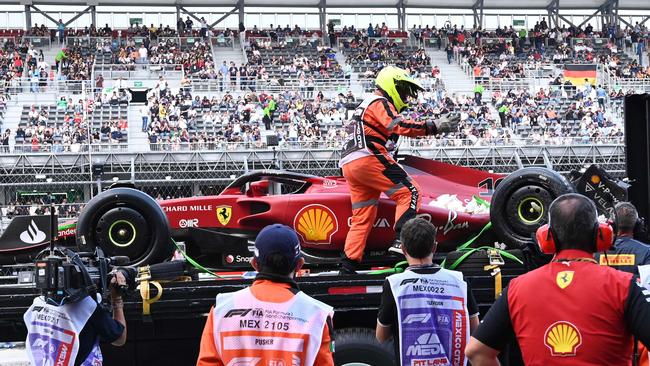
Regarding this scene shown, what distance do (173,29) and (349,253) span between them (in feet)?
117

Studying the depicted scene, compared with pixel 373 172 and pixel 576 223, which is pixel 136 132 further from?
pixel 576 223

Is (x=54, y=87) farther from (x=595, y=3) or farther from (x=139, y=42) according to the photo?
(x=595, y=3)

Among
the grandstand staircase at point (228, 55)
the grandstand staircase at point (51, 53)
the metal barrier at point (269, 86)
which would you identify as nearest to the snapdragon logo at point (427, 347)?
the metal barrier at point (269, 86)

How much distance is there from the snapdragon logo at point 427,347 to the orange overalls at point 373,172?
2.65m

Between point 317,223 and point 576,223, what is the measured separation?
15.8ft

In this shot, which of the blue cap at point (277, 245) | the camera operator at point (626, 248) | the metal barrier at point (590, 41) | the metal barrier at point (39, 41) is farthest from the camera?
the metal barrier at point (590, 41)

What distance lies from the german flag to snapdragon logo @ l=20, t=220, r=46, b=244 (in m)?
30.9

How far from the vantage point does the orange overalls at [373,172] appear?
7910 millimetres

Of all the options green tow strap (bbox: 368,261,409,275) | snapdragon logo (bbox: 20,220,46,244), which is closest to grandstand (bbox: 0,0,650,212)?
snapdragon logo (bbox: 20,220,46,244)

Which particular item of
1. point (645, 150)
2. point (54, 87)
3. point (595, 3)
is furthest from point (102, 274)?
point (595, 3)

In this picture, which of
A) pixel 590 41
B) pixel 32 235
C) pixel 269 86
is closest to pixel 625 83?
pixel 590 41

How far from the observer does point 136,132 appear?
30172mm

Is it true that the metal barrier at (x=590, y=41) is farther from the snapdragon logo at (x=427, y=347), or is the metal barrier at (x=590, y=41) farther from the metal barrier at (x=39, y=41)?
the snapdragon logo at (x=427, y=347)

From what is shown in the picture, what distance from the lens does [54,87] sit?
1283 inches
